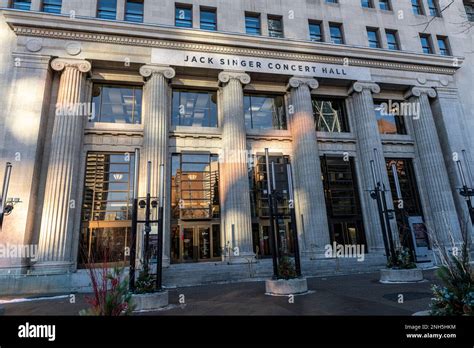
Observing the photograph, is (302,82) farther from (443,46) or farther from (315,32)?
(443,46)

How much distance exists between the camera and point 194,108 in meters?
22.5

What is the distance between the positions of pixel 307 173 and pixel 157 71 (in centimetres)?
1278

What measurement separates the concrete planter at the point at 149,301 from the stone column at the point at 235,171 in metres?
8.64

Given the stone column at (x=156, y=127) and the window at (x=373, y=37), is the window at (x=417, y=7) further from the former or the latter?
the stone column at (x=156, y=127)

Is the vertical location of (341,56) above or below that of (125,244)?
above

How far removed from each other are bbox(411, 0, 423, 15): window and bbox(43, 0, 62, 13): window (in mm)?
30924

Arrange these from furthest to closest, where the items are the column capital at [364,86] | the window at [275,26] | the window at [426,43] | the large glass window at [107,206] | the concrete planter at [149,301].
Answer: the window at [426,43] → the window at [275,26] → the column capital at [364,86] → the large glass window at [107,206] → the concrete planter at [149,301]

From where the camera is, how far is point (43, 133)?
1816 centimetres

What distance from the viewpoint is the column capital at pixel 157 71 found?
20.1m

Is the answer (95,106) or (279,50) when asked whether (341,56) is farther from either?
(95,106)

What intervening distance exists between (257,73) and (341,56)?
731cm

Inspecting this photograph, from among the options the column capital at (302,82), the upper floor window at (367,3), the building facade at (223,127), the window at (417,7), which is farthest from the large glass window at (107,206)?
the window at (417,7)
